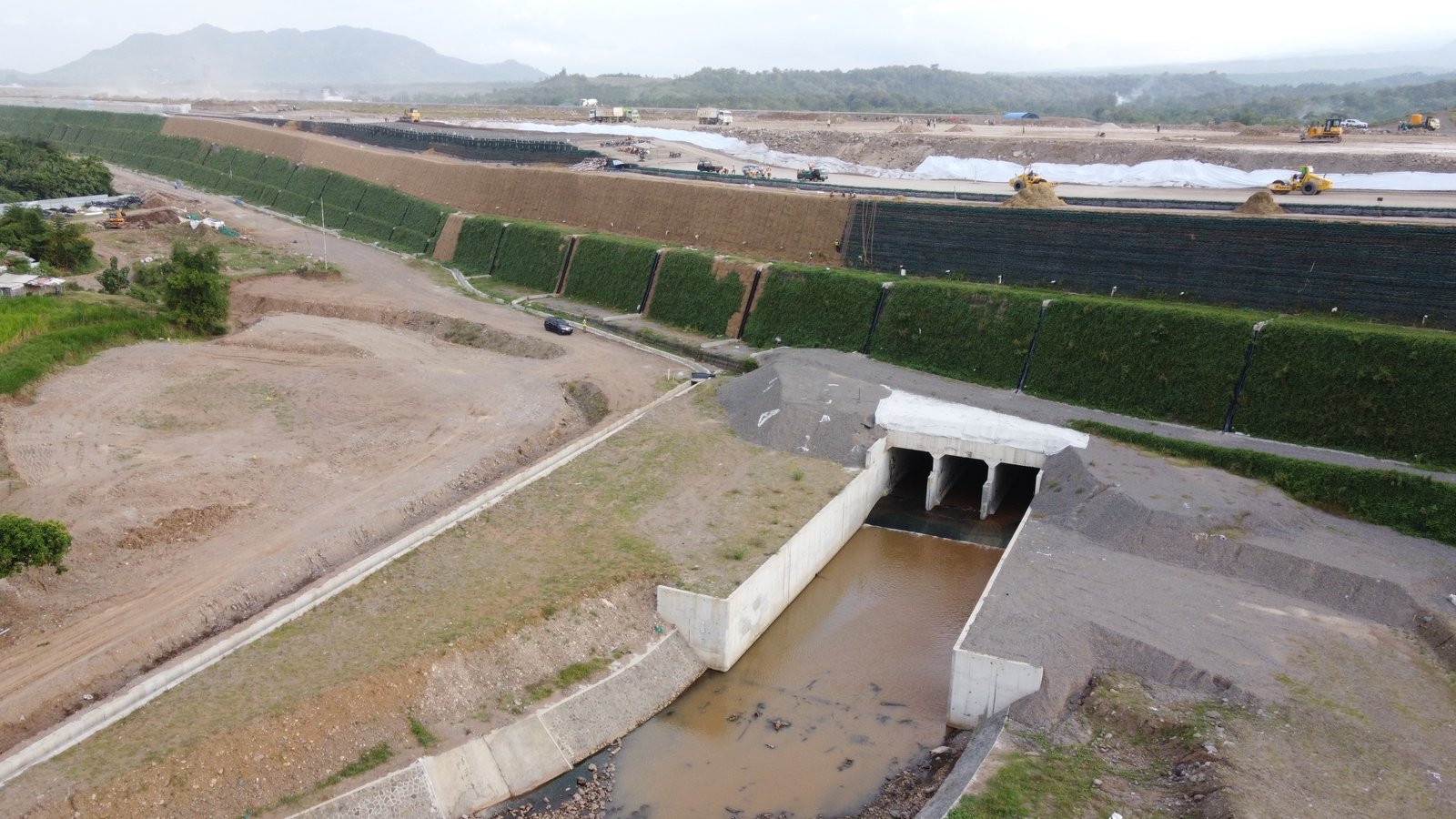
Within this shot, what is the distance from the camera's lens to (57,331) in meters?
44.8

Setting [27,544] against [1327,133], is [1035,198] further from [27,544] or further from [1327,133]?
[27,544]

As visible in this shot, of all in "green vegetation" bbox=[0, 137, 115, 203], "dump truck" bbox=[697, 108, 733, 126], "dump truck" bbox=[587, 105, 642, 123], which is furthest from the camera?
"dump truck" bbox=[587, 105, 642, 123]

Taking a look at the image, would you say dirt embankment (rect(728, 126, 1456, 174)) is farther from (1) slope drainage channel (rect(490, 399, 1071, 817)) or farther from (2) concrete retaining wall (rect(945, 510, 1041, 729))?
(2) concrete retaining wall (rect(945, 510, 1041, 729))

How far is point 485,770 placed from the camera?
68.1ft

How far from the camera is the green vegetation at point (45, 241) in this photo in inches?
2261

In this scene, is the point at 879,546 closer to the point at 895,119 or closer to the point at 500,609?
the point at 500,609

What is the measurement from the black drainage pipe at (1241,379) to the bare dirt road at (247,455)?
888 inches

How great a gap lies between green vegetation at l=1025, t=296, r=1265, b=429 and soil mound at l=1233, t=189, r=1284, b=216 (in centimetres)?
806

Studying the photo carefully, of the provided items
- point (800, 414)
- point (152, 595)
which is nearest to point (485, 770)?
point (152, 595)

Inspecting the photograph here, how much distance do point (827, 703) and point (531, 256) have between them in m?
44.3

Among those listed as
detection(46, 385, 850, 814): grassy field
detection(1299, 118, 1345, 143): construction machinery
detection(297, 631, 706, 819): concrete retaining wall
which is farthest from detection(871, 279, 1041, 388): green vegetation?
detection(1299, 118, 1345, 143): construction machinery

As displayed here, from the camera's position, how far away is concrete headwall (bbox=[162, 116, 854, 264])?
177 feet

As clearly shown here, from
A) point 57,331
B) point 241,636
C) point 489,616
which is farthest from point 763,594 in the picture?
point 57,331

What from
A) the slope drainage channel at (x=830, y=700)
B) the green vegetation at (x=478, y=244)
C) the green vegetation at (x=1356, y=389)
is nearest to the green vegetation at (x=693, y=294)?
the green vegetation at (x=478, y=244)
